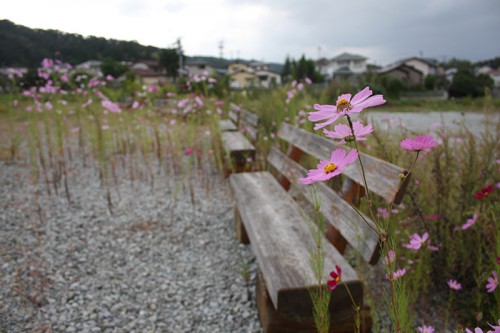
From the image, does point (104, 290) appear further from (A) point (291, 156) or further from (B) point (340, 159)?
(B) point (340, 159)

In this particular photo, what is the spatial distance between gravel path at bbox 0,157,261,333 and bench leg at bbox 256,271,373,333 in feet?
0.89

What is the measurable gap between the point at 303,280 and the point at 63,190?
10.9 ft

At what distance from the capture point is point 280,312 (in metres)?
1.48

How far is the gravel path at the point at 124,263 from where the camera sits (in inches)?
78.2

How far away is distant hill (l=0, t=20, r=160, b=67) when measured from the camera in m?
3.64

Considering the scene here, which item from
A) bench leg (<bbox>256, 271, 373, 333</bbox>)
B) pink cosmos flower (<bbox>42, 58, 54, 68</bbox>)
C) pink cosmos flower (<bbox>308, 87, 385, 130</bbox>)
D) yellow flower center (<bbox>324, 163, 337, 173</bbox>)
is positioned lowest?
bench leg (<bbox>256, 271, 373, 333</bbox>)

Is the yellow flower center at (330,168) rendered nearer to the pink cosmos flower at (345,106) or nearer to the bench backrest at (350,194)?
the pink cosmos flower at (345,106)

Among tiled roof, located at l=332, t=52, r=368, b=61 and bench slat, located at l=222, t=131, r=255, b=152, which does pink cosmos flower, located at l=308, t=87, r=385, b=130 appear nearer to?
bench slat, located at l=222, t=131, r=255, b=152

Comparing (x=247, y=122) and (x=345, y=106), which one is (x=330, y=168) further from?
(x=247, y=122)

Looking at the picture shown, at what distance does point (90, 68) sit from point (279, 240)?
5.37 m

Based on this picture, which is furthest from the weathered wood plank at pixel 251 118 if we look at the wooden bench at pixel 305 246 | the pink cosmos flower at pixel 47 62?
the pink cosmos flower at pixel 47 62

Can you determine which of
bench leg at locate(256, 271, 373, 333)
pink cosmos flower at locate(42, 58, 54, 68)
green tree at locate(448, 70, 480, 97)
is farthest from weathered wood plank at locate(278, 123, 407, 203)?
green tree at locate(448, 70, 480, 97)

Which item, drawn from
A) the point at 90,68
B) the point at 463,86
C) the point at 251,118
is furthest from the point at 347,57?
the point at 251,118

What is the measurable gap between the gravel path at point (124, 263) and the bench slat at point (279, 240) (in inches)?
17.0
